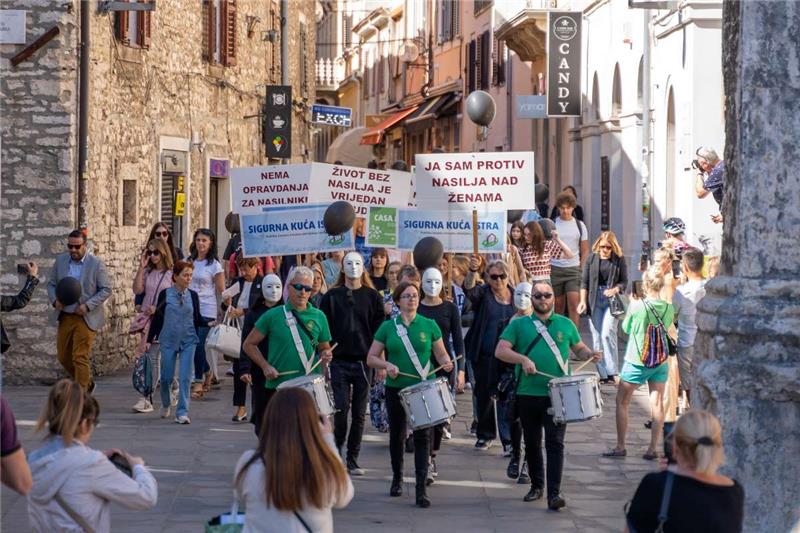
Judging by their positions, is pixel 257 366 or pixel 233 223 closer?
pixel 257 366

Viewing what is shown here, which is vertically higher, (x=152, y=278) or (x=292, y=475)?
(x=152, y=278)

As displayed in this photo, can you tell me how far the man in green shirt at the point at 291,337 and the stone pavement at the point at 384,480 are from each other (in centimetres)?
93

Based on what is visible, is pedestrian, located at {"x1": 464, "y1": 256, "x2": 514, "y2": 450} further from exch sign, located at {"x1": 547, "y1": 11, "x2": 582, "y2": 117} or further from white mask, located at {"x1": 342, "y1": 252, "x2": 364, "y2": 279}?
exch sign, located at {"x1": 547, "y1": 11, "x2": 582, "y2": 117}

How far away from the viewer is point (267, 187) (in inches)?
667

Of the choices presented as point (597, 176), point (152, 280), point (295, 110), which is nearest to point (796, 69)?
point (152, 280)

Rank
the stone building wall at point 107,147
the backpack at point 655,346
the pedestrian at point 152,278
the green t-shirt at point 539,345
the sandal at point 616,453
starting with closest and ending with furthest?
the green t-shirt at point 539,345 → the backpack at point 655,346 → the sandal at point 616,453 → the pedestrian at point 152,278 → the stone building wall at point 107,147

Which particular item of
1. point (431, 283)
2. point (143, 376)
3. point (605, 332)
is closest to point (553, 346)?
point (431, 283)

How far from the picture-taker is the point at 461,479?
41.5 ft

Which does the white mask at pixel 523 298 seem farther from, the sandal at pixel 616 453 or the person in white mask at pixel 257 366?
the person in white mask at pixel 257 366

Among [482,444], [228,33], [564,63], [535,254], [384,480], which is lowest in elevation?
[384,480]

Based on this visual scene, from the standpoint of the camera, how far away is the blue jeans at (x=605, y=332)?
17.9 meters

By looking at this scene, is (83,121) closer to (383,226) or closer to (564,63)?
(383,226)

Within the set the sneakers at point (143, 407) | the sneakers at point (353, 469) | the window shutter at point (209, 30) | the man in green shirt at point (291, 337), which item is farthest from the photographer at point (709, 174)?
the window shutter at point (209, 30)

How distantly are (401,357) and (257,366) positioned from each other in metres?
1.18
